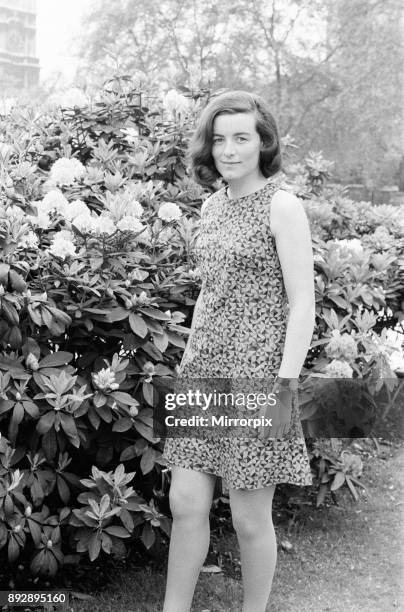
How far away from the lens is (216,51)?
21.2 metres

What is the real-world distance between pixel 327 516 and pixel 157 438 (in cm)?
149

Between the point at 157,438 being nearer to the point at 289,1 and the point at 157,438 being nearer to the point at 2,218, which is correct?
the point at 2,218

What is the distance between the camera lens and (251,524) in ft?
8.02

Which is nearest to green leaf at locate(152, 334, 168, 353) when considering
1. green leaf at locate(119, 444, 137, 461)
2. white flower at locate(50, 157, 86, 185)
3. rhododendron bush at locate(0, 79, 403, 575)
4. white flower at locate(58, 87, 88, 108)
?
rhododendron bush at locate(0, 79, 403, 575)

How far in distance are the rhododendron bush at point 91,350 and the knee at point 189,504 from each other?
1.37 feet

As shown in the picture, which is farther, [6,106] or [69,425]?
[6,106]

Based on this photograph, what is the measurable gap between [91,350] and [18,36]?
39.3 metres

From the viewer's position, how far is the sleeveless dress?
7.82ft

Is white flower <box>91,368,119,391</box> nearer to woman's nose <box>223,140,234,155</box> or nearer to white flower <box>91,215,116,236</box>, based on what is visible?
white flower <box>91,215,116,236</box>

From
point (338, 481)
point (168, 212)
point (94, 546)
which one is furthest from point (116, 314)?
point (338, 481)

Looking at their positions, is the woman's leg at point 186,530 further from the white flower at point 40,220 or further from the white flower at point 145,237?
the white flower at point 40,220

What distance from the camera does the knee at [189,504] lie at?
2.47m

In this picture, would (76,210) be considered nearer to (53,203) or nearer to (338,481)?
(53,203)

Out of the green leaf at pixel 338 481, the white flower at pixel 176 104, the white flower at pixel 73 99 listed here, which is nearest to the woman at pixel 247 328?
the green leaf at pixel 338 481
